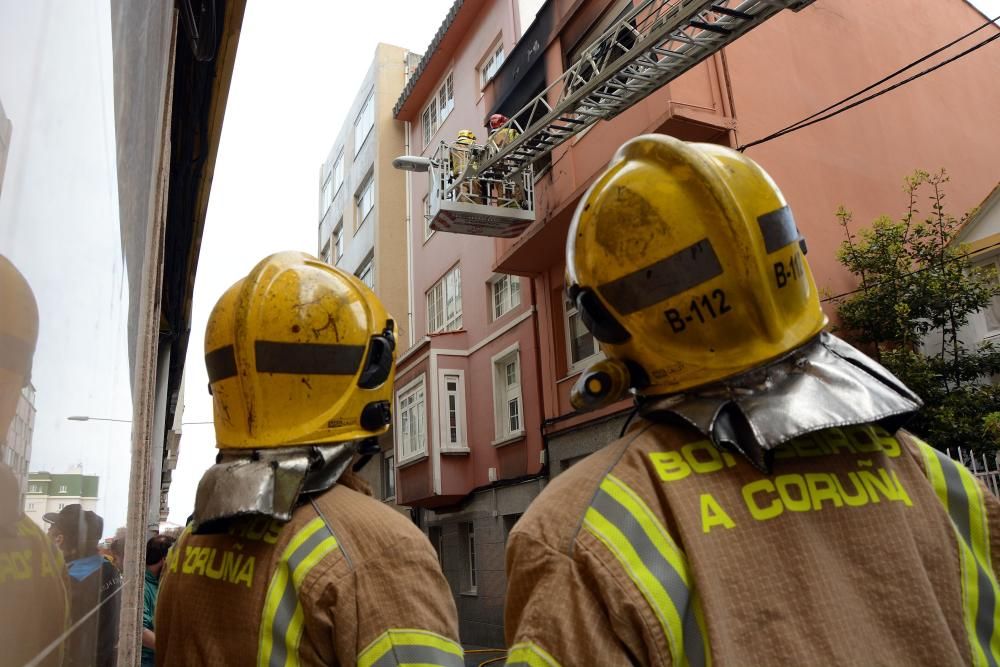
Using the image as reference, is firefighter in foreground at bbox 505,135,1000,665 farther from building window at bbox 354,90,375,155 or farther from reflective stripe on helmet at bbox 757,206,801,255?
building window at bbox 354,90,375,155

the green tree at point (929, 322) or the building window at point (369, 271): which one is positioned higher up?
the building window at point (369, 271)

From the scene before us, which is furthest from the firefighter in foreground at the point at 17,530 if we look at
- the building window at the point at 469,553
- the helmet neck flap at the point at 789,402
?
the building window at the point at 469,553

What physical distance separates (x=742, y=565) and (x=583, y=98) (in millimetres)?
9498

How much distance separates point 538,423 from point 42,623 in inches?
498

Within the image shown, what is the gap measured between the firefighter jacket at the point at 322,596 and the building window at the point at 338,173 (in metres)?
26.8

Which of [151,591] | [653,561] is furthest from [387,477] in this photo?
[653,561]

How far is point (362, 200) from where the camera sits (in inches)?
995

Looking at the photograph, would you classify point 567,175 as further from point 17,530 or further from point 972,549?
point 17,530

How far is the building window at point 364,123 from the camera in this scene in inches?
952

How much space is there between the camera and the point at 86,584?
1.38 meters

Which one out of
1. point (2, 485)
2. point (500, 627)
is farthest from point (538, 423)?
point (2, 485)

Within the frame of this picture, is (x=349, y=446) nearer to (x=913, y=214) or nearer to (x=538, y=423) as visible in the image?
(x=538, y=423)

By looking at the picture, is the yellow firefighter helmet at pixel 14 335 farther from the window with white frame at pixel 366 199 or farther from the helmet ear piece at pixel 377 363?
the window with white frame at pixel 366 199

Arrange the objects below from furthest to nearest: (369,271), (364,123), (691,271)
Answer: (364,123) < (369,271) < (691,271)
